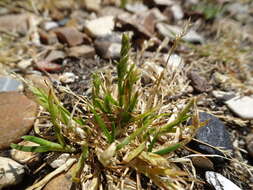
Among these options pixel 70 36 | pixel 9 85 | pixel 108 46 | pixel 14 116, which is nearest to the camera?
pixel 14 116

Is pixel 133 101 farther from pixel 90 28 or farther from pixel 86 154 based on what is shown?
pixel 90 28

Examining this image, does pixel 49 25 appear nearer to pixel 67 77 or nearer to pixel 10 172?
pixel 67 77

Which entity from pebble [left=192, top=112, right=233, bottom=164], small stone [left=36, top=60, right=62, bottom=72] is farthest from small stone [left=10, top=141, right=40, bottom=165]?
pebble [left=192, top=112, right=233, bottom=164]

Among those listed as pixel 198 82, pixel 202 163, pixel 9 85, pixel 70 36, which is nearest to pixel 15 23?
pixel 70 36

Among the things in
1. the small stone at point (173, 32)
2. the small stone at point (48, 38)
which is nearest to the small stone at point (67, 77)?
the small stone at point (48, 38)

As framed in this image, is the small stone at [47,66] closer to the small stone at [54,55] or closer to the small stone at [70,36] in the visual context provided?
the small stone at [54,55]

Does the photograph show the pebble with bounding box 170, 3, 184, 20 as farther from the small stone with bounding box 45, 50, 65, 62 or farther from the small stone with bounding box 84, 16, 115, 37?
the small stone with bounding box 45, 50, 65, 62

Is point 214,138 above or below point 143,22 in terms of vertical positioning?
below
